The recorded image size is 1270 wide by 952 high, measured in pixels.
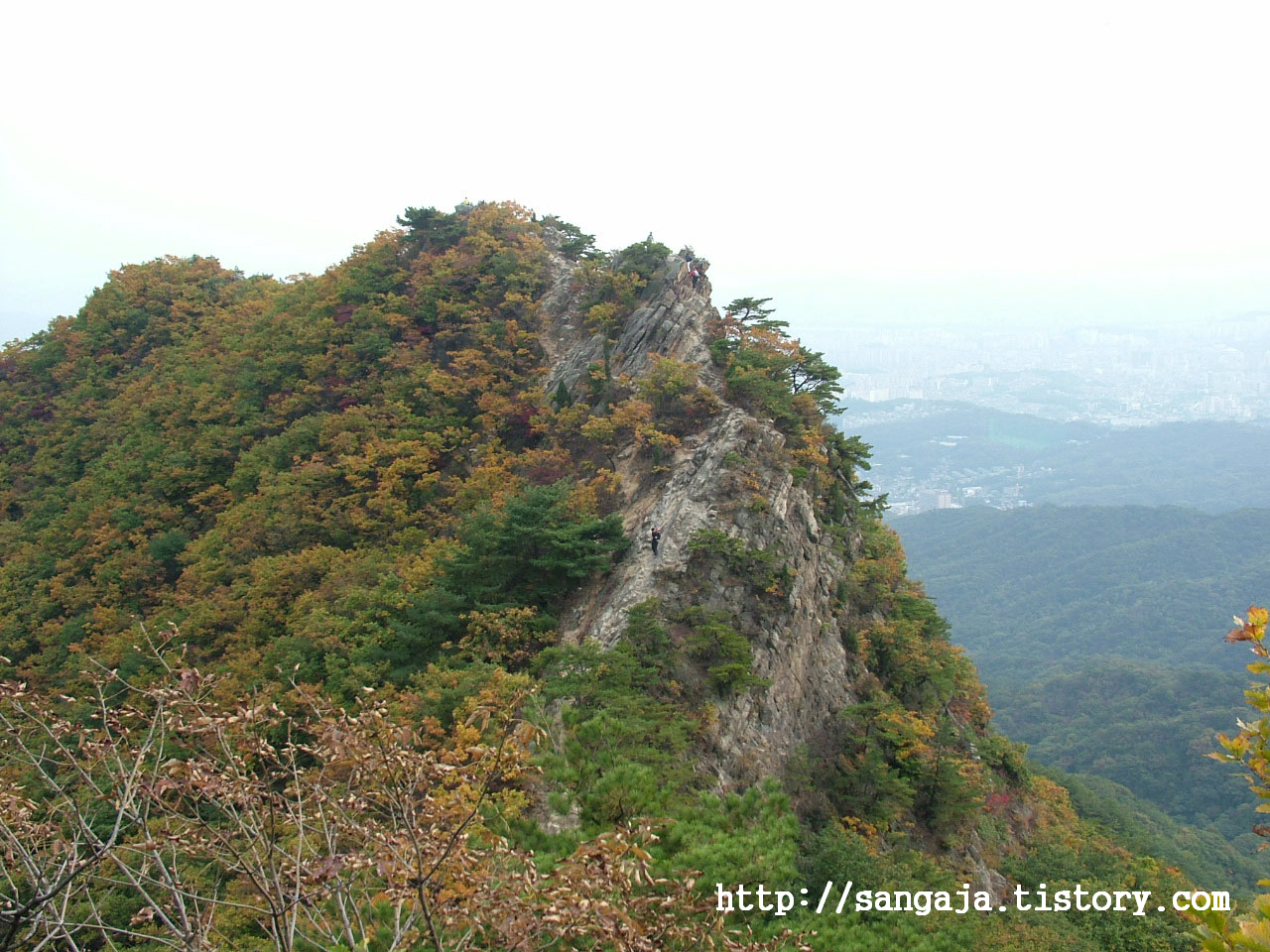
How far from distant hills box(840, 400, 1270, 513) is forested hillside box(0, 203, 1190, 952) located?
159809mm

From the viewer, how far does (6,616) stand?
61.9 feet

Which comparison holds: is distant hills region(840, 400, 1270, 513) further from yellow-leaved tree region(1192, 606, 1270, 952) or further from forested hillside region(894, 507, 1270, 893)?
yellow-leaved tree region(1192, 606, 1270, 952)

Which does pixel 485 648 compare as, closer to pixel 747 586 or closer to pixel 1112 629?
pixel 747 586

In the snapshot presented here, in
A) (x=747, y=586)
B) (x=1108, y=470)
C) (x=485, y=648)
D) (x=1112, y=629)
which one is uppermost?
(x=747, y=586)

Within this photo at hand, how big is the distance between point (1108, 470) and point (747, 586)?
676ft

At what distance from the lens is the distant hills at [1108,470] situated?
16200cm

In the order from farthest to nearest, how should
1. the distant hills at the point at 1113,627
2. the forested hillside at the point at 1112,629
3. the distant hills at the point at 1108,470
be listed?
the distant hills at the point at 1108,470
the distant hills at the point at 1113,627
the forested hillside at the point at 1112,629

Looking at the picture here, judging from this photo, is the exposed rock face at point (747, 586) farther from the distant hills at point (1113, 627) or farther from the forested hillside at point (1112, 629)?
the distant hills at point (1113, 627)

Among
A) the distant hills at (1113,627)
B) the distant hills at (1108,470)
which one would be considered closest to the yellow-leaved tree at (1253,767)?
the distant hills at (1113,627)

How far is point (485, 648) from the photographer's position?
11.5 meters

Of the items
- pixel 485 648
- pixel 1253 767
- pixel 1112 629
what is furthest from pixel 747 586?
pixel 1112 629

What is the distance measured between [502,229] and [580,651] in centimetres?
2055

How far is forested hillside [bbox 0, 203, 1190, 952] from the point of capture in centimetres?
416

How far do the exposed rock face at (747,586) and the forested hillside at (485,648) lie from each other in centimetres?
7
